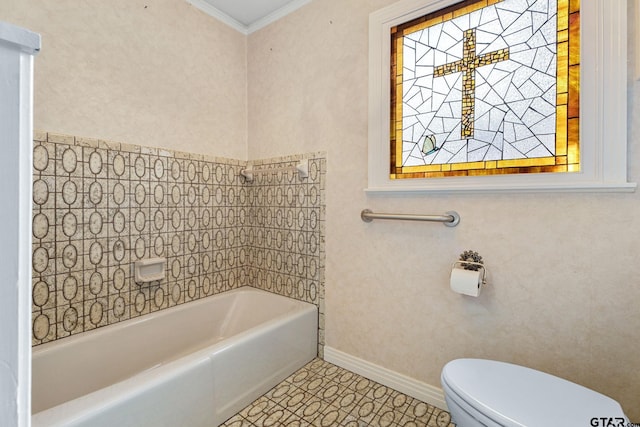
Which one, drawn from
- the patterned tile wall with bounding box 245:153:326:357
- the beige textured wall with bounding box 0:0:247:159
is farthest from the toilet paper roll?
the beige textured wall with bounding box 0:0:247:159

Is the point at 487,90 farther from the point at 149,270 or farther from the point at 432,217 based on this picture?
the point at 149,270

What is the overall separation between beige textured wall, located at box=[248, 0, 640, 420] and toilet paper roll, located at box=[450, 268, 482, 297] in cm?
14

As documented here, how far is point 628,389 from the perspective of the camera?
115 centimetres

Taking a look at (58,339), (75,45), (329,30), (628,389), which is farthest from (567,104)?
(58,339)

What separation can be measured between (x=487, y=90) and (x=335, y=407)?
174 centimetres

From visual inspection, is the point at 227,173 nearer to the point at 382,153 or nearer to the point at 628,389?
the point at 382,153

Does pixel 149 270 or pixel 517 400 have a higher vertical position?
pixel 149 270

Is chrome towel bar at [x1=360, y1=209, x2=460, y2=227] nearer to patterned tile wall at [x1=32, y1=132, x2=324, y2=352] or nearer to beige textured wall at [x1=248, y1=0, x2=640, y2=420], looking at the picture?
beige textured wall at [x1=248, y1=0, x2=640, y2=420]

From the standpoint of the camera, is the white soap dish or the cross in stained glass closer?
the cross in stained glass

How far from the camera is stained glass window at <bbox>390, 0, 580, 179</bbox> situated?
1.26 m

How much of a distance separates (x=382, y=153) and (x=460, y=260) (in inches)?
27.6

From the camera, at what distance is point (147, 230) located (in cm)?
183

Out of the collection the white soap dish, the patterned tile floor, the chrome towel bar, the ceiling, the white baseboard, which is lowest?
the patterned tile floor

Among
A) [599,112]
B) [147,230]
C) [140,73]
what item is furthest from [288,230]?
[599,112]
